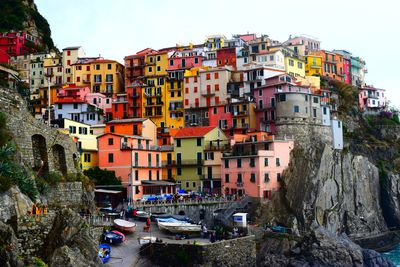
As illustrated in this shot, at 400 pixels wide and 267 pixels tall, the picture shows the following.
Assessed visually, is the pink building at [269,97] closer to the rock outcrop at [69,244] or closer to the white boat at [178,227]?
the white boat at [178,227]

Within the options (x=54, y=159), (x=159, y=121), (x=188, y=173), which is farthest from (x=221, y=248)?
(x=159, y=121)

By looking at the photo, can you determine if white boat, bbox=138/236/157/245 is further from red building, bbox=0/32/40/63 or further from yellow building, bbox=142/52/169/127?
red building, bbox=0/32/40/63

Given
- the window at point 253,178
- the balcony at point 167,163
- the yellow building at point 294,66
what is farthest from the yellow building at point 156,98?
the window at point 253,178

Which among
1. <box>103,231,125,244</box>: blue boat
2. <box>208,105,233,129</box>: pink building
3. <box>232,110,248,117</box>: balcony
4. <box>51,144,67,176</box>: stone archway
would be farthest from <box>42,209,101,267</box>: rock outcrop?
<box>208,105,233,129</box>: pink building

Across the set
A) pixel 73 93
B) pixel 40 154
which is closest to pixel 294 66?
pixel 73 93

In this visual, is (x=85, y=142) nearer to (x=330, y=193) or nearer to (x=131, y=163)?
(x=131, y=163)

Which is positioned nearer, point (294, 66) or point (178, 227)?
point (178, 227)

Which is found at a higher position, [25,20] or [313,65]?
[25,20]

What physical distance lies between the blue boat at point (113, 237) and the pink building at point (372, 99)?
67157 millimetres

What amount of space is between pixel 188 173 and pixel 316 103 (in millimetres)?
19491

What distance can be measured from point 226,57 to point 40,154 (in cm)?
5360

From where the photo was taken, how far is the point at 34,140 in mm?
40062

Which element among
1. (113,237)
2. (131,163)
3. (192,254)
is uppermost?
(131,163)

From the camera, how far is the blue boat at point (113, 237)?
39.1 meters
